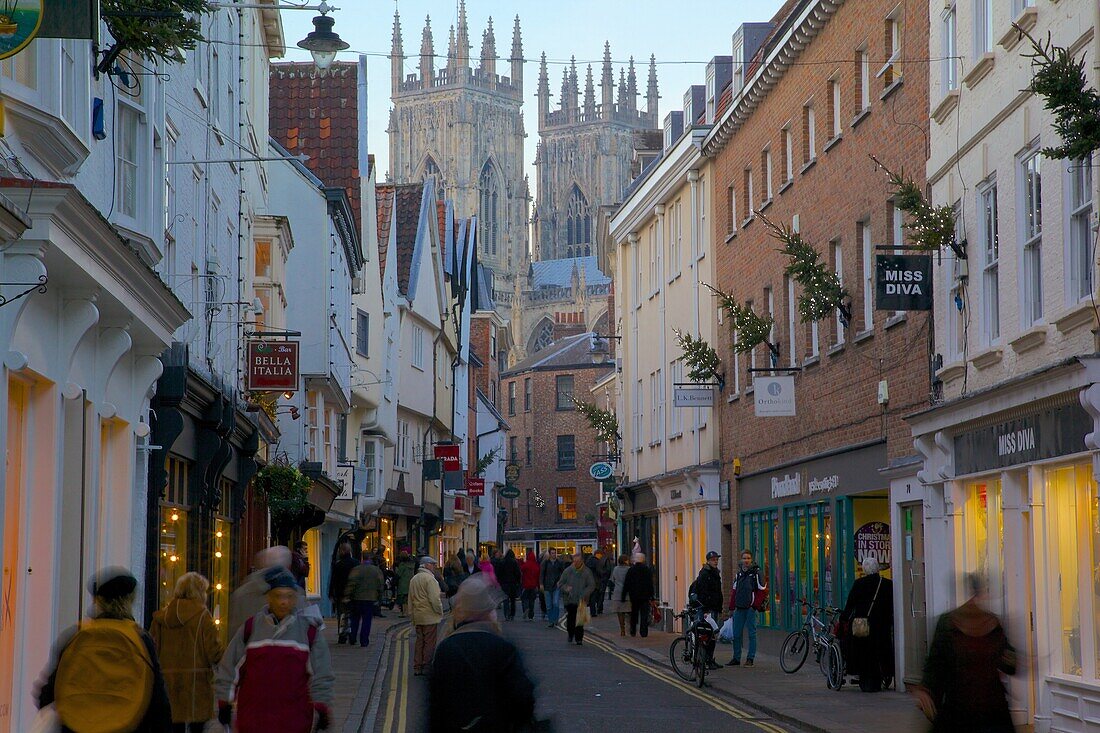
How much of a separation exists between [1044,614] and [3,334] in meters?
9.52

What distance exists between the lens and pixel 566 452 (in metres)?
96.9

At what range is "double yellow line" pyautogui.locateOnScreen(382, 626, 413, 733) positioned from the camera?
1602cm

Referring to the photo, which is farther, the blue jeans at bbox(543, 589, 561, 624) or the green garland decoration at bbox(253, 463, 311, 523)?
the blue jeans at bbox(543, 589, 561, 624)

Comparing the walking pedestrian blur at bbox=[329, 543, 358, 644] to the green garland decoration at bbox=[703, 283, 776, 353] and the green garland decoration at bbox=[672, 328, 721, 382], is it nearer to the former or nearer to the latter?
the green garland decoration at bbox=[672, 328, 721, 382]

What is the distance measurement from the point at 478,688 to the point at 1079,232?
8.72 meters

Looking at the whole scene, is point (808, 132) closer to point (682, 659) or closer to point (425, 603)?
point (682, 659)

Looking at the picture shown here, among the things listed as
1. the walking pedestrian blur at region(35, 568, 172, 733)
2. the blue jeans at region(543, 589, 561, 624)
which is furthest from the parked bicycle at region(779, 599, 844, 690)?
the blue jeans at region(543, 589, 561, 624)

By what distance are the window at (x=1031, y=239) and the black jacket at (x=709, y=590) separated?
858 cm

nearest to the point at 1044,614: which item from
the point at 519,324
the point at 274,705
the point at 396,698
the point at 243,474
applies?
the point at 396,698

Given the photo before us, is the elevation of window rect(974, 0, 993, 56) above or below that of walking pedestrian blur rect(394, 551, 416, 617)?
above

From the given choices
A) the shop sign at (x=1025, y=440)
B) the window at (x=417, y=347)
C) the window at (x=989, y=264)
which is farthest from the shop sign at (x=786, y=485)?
the window at (x=417, y=347)

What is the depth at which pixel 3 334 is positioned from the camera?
10.1 meters

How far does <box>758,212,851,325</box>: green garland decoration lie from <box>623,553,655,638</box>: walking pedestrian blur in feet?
28.6

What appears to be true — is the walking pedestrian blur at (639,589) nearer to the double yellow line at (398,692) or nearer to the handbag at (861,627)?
the double yellow line at (398,692)
